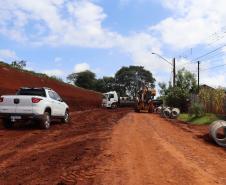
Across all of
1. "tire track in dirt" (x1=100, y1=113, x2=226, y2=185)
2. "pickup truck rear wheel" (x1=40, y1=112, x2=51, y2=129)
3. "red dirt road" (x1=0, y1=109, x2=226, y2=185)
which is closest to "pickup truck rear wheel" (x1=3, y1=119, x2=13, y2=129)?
"pickup truck rear wheel" (x1=40, y1=112, x2=51, y2=129)

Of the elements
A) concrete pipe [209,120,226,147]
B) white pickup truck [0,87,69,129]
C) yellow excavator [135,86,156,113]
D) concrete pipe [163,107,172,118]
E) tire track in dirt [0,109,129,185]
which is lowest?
tire track in dirt [0,109,129,185]

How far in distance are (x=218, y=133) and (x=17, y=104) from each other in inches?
333

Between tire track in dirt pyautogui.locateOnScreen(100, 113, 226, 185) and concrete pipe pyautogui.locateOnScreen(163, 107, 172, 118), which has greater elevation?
concrete pipe pyautogui.locateOnScreen(163, 107, 172, 118)

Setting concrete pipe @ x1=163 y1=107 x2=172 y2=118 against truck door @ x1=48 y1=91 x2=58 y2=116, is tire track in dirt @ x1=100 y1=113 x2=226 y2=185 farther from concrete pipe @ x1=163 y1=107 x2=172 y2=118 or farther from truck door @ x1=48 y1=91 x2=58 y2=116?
concrete pipe @ x1=163 y1=107 x2=172 y2=118

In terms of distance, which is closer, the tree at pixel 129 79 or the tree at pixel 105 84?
the tree at pixel 105 84

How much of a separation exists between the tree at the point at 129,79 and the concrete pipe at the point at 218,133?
121964 millimetres

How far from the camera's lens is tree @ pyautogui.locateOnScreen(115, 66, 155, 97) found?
143 meters

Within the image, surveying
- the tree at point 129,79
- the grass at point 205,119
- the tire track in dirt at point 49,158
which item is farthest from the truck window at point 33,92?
the tree at point 129,79

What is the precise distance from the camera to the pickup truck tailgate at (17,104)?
20.5 meters

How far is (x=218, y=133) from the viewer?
1998 cm

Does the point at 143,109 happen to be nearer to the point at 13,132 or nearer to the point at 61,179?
the point at 13,132

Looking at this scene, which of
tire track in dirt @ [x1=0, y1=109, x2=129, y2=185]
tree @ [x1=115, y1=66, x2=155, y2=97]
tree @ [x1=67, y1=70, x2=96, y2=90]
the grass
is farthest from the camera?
tree @ [x1=115, y1=66, x2=155, y2=97]

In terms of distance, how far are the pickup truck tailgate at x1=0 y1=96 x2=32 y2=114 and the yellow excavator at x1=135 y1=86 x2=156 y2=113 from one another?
27.6 m

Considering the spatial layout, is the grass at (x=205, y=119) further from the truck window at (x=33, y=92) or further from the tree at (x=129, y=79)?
the tree at (x=129, y=79)
